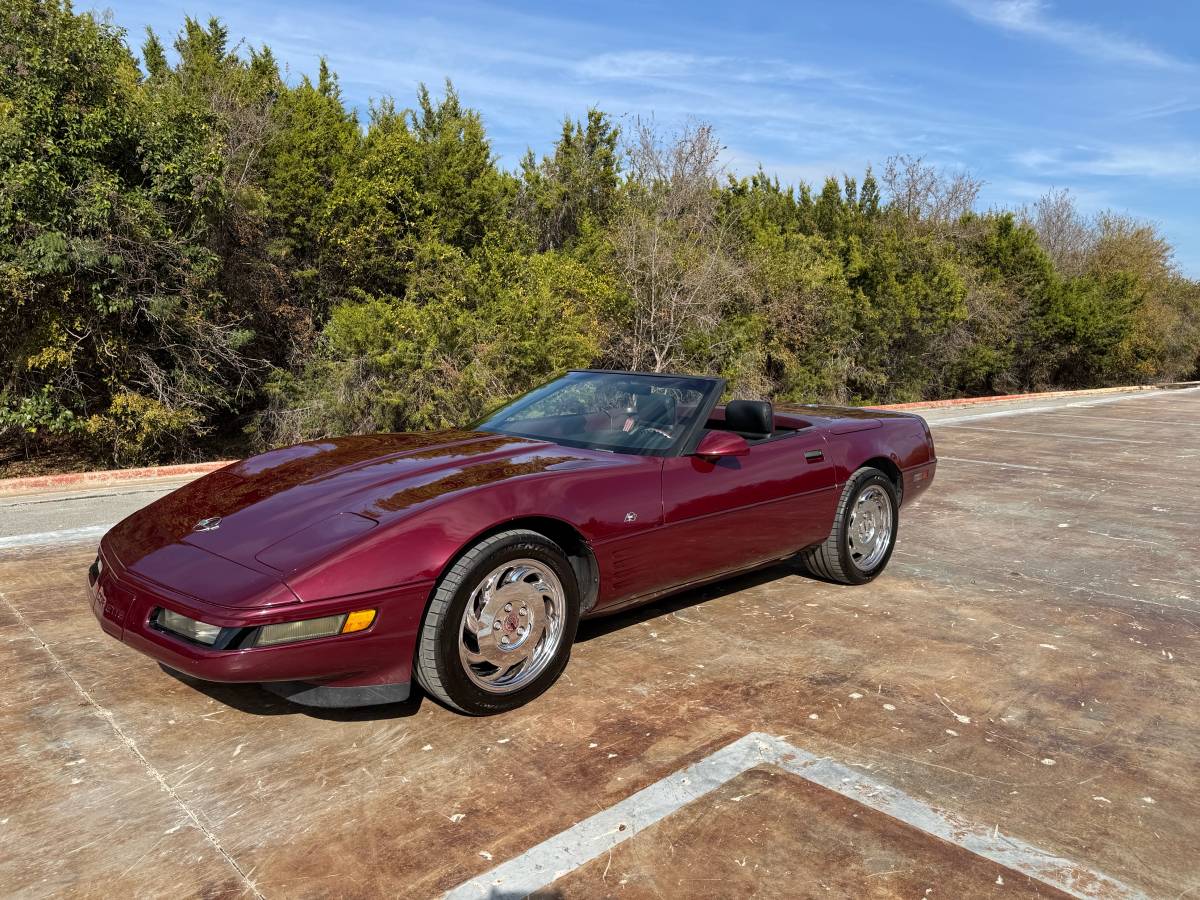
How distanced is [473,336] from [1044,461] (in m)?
7.62

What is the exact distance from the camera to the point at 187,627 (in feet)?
9.16

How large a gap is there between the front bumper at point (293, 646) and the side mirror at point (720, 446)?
60.9 inches

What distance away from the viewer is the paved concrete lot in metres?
2.36

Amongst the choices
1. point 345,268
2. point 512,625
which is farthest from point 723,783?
point 345,268

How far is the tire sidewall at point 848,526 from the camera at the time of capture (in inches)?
192

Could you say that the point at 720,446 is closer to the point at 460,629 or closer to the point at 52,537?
the point at 460,629

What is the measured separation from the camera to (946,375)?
98.7 feet

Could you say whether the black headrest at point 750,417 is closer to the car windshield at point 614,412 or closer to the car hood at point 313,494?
the car windshield at point 614,412

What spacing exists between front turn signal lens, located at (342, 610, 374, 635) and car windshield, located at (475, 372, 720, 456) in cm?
152

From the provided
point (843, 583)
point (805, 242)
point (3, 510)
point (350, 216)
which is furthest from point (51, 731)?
point (805, 242)

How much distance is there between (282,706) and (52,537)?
11.9 ft

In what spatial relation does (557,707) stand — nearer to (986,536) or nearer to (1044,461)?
(986,536)

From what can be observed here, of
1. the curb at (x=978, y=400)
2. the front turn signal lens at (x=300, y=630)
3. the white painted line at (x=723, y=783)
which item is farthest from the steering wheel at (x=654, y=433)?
the curb at (x=978, y=400)

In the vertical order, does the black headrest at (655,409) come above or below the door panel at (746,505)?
above
